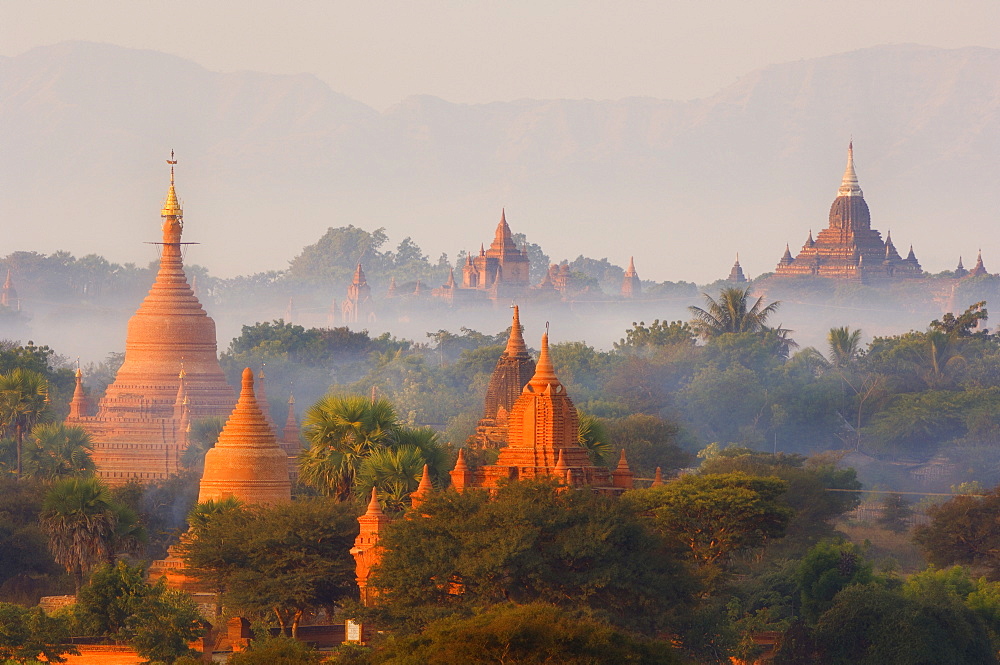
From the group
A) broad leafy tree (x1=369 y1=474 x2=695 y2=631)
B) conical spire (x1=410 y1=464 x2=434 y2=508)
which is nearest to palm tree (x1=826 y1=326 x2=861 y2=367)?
conical spire (x1=410 y1=464 x2=434 y2=508)

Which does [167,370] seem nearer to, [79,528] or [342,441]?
[342,441]

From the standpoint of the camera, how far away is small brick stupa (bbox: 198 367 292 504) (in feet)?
244

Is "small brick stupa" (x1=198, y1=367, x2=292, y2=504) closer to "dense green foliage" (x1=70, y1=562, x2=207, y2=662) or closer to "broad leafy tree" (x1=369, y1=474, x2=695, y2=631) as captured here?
"dense green foliage" (x1=70, y1=562, x2=207, y2=662)

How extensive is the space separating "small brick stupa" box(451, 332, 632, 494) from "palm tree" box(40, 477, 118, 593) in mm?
8147

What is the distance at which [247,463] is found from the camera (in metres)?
74.7

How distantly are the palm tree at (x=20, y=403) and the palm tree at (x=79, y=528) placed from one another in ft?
60.8

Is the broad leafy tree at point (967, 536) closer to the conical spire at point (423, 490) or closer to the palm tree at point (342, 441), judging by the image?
the palm tree at point (342, 441)

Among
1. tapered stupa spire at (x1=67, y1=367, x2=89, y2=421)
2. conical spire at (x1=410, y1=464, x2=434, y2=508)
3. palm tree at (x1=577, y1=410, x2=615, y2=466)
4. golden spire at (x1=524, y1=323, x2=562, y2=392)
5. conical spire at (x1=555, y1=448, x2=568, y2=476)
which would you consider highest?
tapered stupa spire at (x1=67, y1=367, x2=89, y2=421)

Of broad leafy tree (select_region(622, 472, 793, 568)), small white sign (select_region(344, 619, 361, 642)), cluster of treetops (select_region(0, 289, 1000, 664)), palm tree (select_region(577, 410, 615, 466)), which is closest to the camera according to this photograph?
cluster of treetops (select_region(0, 289, 1000, 664))

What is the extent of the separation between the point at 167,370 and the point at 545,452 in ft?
137

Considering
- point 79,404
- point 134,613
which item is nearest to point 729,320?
point 79,404

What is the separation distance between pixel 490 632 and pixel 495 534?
383 inches

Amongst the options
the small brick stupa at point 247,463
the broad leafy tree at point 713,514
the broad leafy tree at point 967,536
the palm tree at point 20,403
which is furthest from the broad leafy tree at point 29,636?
the palm tree at point 20,403

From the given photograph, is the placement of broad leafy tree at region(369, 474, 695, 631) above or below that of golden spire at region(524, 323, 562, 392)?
below
